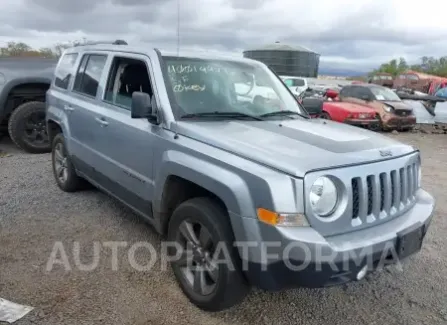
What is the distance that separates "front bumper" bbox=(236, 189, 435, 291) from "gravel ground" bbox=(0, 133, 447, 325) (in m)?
0.59

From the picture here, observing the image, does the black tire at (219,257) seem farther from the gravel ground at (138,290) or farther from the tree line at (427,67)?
the tree line at (427,67)

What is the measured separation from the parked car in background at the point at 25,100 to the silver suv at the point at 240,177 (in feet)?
12.4

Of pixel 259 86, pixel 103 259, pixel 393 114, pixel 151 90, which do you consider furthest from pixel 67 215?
pixel 393 114

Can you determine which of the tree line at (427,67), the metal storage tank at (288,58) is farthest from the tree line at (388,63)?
the metal storage tank at (288,58)

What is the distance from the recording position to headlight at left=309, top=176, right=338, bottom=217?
250 cm

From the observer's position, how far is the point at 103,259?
373 cm

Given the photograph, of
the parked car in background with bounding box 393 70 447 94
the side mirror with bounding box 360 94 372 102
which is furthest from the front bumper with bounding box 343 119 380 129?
the parked car in background with bounding box 393 70 447 94

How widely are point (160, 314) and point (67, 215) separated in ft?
7.24

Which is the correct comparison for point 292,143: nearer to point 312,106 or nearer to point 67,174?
point 312,106

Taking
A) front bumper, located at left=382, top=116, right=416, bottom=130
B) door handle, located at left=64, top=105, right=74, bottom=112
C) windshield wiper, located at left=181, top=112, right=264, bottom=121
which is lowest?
front bumper, located at left=382, top=116, right=416, bottom=130

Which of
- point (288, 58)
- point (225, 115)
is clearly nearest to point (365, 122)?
point (225, 115)

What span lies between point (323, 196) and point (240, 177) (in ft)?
1.65

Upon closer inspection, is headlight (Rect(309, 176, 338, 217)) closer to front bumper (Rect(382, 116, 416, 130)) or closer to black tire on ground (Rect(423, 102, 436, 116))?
front bumper (Rect(382, 116, 416, 130))

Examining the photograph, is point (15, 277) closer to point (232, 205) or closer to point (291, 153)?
point (232, 205)
